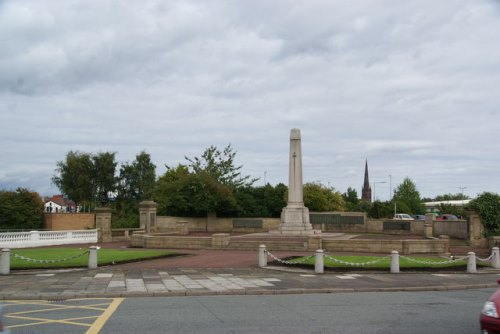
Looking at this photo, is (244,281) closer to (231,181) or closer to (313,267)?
(313,267)

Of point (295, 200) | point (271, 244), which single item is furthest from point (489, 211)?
point (271, 244)

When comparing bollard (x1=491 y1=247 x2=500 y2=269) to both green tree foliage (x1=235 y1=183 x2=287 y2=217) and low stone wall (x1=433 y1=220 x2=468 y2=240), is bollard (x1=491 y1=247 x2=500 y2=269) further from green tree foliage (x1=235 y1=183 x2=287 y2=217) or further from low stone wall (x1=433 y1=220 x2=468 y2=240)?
green tree foliage (x1=235 y1=183 x2=287 y2=217)

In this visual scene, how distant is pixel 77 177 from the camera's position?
71562mm

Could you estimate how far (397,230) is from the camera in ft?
165

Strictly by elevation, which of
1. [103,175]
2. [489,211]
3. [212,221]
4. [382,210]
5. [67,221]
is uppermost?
[103,175]

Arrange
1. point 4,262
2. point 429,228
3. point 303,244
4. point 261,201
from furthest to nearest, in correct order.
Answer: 1. point 261,201
2. point 429,228
3. point 303,244
4. point 4,262

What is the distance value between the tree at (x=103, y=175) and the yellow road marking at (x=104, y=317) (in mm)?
60282

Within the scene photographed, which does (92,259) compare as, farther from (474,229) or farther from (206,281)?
(474,229)

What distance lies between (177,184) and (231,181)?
55.2ft

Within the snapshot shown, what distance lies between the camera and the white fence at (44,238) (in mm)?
32906

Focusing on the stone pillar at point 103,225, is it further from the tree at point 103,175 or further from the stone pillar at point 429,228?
the tree at point 103,175

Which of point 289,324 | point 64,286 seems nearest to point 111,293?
point 64,286

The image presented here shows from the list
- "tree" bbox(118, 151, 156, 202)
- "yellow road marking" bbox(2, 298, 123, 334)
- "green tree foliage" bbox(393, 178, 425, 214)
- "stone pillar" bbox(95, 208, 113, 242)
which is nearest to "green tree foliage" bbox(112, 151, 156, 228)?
"tree" bbox(118, 151, 156, 202)

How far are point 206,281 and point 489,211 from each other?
2655cm
